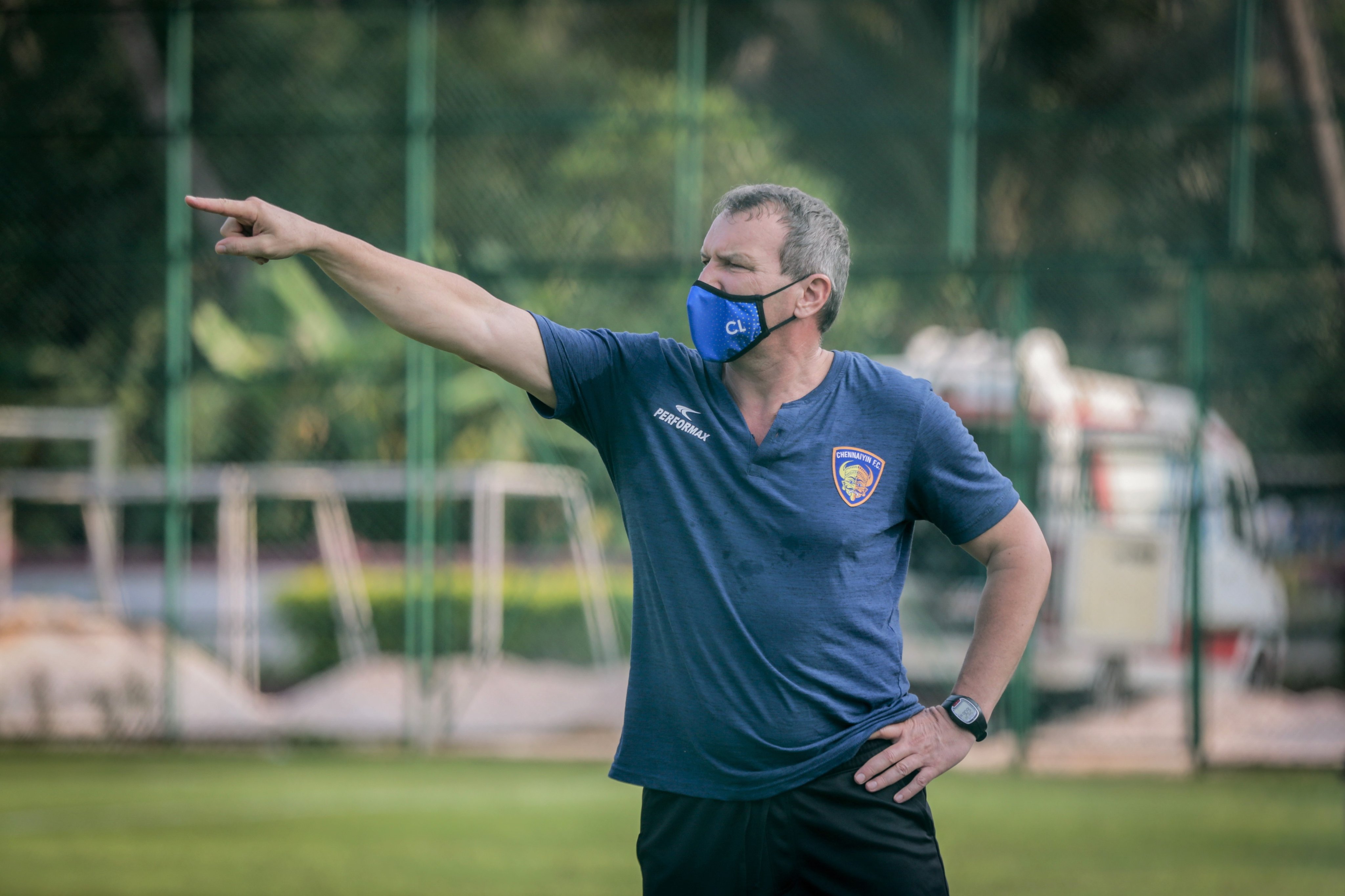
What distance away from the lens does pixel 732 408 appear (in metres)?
Answer: 3.30

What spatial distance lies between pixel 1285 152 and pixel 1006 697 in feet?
21.9

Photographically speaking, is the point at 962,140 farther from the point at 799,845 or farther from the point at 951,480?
the point at 799,845

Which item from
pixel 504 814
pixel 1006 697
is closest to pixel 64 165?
pixel 504 814

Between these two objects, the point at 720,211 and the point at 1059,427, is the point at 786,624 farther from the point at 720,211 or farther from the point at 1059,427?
the point at 1059,427

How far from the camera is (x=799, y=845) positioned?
10.3 ft

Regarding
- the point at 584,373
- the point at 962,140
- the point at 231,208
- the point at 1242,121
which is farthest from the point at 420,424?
the point at 231,208

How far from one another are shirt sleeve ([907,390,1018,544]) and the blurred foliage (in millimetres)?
7570

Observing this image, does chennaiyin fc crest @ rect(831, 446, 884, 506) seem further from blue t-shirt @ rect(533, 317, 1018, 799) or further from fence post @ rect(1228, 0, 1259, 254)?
fence post @ rect(1228, 0, 1259, 254)

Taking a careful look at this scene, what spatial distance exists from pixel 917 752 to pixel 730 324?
947mm

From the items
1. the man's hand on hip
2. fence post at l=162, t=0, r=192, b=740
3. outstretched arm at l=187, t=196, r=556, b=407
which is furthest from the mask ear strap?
fence post at l=162, t=0, r=192, b=740

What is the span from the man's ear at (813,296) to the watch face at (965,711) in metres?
0.86

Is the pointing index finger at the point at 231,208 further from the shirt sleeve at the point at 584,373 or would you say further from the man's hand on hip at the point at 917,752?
the man's hand on hip at the point at 917,752

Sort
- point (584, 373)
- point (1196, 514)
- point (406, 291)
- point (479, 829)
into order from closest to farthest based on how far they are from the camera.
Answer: point (406, 291), point (584, 373), point (479, 829), point (1196, 514)

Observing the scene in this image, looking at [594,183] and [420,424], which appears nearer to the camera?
[420,424]
